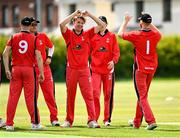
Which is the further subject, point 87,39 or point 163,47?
point 163,47

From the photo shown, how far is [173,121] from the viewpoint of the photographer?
2319 centimetres

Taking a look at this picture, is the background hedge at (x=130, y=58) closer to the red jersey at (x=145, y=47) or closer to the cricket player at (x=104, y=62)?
the cricket player at (x=104, y=62)

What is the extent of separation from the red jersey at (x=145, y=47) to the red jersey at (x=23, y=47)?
79.9 inches

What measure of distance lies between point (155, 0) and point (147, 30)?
5655cm

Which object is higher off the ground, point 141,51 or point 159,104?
point 141,51

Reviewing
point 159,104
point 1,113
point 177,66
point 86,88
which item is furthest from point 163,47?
point 86,88

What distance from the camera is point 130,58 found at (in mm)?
57344

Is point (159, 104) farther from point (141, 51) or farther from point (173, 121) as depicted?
point (141, 51)

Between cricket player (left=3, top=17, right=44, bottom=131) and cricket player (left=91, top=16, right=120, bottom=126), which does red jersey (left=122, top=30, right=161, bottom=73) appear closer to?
cricket player (left=91, top=16, right=120, bottom=126)

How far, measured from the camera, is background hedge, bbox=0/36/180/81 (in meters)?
56.3

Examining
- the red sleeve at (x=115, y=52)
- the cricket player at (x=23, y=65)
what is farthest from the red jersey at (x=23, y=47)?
the red sleeve at (x=115, y=52)

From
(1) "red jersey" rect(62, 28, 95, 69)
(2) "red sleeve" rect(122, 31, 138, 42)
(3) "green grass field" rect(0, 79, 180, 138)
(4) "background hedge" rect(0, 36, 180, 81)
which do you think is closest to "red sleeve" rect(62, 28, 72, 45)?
(1) "red jersey" rect(62, 28, 95, 69)

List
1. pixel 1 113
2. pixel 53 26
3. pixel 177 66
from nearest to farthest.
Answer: pixel 1 113, pixel 177 66, pixel 53 26

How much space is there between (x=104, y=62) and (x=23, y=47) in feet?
8.09
